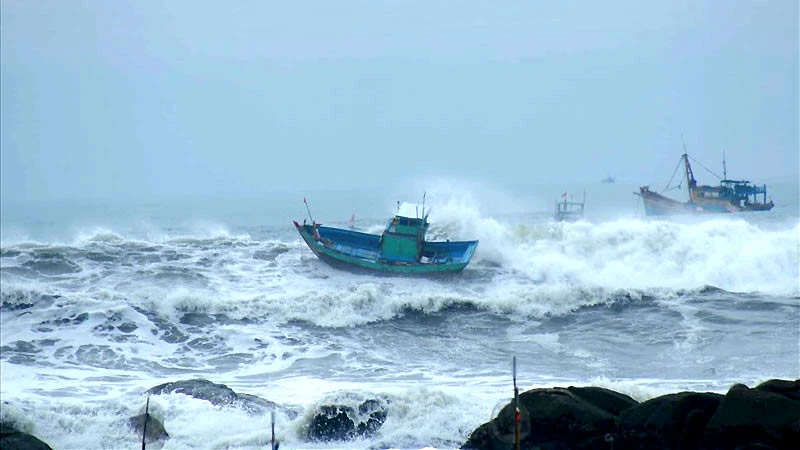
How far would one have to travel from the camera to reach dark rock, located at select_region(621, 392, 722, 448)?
11594 mm

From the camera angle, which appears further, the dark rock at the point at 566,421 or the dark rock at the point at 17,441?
the dark rock at the point at 566,421

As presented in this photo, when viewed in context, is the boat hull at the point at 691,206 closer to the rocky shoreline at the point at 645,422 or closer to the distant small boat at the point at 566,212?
the distant small boat at the point at 566,212

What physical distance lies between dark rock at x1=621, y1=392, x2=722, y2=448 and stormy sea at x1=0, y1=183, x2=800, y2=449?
9.10 ft

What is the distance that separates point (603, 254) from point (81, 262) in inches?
837

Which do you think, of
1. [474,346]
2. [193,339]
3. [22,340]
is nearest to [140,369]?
[193,339]

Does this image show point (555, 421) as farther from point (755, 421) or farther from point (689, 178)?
point (689, 178)

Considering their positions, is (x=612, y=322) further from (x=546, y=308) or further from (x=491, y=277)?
(x=491, y=277)

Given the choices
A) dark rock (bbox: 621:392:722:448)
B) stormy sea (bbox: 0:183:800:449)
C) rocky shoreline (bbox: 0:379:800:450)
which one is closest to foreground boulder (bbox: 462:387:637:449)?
rocky shoreline (bbox: 0:379:800:450)

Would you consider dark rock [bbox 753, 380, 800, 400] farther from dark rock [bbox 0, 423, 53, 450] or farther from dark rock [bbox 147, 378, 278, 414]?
dark rock [bbox 0, 423, 53, 450]

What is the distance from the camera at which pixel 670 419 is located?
11.7 m

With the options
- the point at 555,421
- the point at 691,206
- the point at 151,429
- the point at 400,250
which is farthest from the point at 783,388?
the point at 691,206

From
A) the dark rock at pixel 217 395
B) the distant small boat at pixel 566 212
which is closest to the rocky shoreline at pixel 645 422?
the dark rock at pixel 217 395

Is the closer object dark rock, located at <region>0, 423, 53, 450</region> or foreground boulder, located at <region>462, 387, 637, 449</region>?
dark rock, located at <region>0, 423, 53, 450</region>

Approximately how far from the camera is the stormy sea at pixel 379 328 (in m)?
14.7
